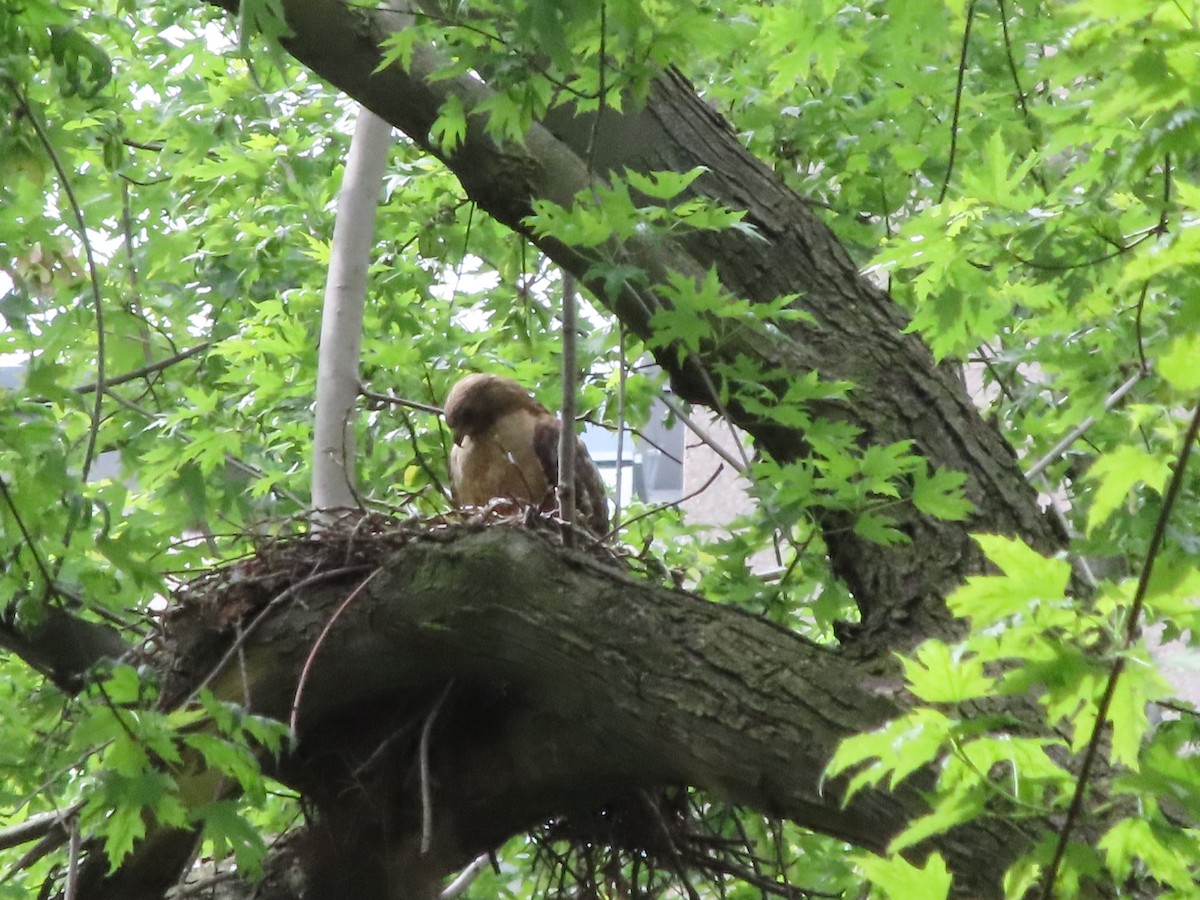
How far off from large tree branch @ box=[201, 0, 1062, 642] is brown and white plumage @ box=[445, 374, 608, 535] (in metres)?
1.06

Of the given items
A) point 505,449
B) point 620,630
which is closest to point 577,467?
point 505,449

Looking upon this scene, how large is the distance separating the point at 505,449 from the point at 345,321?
944 mm

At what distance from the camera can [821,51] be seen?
3.08m

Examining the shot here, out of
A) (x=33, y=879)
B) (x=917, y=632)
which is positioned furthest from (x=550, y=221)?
(x=33, y=879)

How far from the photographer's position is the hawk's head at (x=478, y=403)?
4141 millimetres

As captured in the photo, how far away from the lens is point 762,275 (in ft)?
10.3

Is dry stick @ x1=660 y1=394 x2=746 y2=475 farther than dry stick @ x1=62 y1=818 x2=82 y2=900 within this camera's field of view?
Yes

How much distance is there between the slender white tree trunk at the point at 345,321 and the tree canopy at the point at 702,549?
0.42 metres

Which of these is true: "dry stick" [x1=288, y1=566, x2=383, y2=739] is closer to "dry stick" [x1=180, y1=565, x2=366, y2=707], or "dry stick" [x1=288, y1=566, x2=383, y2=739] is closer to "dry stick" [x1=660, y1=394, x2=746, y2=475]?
"dry stick" [x1=180, y1=565, x2=366, y2=707]

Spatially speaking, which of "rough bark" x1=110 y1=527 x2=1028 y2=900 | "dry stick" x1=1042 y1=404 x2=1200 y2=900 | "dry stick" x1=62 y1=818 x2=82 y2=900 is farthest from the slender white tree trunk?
"dry stick" x1=1042 y1=404 x2=1200 y2=900

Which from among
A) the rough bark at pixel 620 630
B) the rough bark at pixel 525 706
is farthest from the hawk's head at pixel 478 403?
the rough bark at pixel 525 706

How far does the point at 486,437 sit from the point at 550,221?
182cm

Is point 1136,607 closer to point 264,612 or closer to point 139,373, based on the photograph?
point 264,612

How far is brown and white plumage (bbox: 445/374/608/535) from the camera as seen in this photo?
4.16 metres
